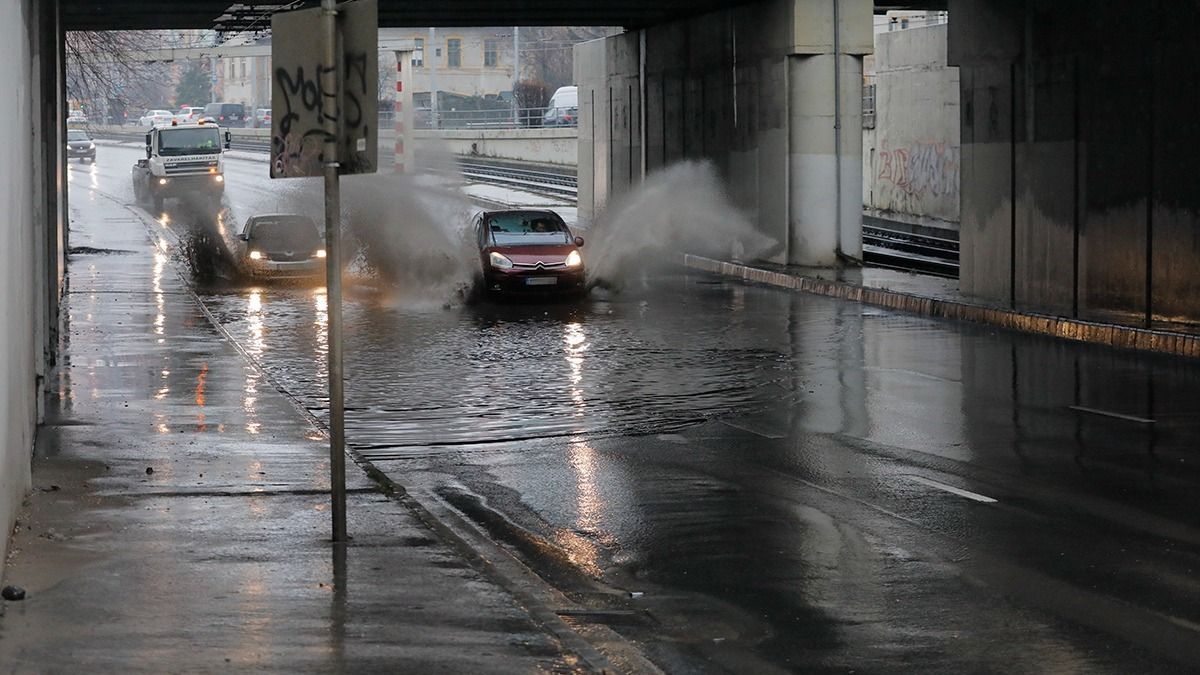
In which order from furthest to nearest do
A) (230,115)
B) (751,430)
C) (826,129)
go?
(230,115)
(826,129)
(751,430)

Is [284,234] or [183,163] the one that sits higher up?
[183,163]

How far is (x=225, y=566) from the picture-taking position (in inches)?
370

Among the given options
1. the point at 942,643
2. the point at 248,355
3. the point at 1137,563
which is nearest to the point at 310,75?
the point at 942,643

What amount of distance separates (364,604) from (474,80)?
126746 mm

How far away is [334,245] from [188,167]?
173 feet

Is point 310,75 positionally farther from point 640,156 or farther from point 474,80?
point 474,80

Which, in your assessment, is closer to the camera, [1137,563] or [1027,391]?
[1137,563]

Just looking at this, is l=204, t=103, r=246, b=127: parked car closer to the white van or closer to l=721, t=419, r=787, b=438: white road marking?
the white van

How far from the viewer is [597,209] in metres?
50.5

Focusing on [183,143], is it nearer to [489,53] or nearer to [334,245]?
[334,245]

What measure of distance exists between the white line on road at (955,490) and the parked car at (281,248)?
22503 mm

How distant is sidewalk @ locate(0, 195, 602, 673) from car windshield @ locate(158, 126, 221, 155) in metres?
44.9

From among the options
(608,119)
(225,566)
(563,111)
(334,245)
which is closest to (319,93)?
(334,245)

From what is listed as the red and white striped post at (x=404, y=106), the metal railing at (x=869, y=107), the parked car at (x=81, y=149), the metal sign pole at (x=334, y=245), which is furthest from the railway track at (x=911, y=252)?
the parked car at (x=81, y=149)
